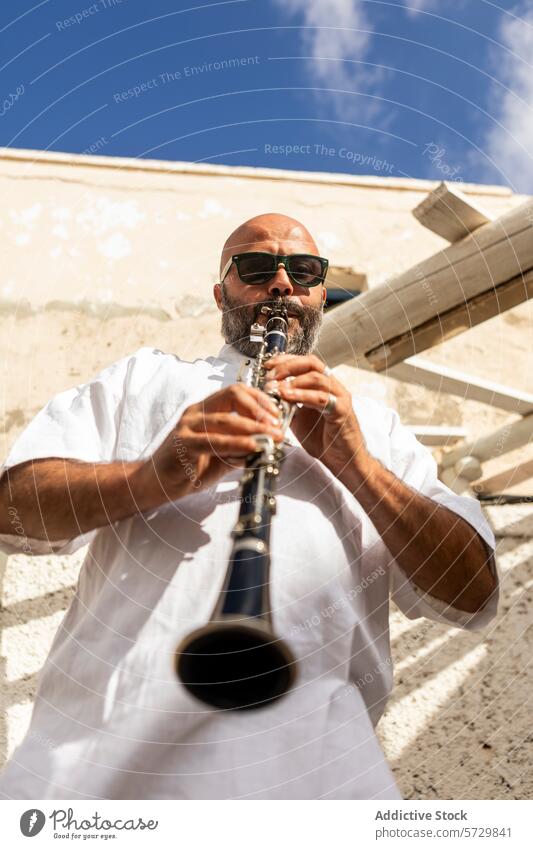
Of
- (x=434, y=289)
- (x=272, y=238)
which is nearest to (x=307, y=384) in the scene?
(x=272, y=238)

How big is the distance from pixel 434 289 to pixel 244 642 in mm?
2049

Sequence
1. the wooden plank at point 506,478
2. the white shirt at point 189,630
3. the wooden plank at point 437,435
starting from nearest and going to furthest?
the white shirt at point 189,630 < the wooden plank at point 506,478 < the wooden plank at point 437,435

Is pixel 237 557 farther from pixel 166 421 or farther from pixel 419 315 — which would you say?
pixel 419 315

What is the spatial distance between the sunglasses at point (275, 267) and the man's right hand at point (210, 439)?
1.74 ft

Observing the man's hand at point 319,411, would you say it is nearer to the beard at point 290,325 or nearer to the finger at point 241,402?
the finger at point 241,402

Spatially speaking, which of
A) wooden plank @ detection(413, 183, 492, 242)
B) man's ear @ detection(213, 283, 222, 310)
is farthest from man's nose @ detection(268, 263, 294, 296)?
wooden plank @ detection(413, 183, 492, 242)

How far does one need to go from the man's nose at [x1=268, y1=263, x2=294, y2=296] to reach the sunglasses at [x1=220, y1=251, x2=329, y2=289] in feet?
0.04

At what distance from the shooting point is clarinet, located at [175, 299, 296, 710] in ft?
3.69

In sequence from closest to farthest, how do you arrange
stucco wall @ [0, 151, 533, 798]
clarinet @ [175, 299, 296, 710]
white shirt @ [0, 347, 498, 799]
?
clarinet @ [175, 299, 296, 710]
white shirt @ [0, 347, 498, 799]
stucco wall @ [0, 151, 533, 798]

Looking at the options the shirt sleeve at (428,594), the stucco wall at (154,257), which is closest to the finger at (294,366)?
the shirt sleeve at (428,594)

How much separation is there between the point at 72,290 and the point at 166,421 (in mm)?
4026

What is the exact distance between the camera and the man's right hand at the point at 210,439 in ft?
4.50

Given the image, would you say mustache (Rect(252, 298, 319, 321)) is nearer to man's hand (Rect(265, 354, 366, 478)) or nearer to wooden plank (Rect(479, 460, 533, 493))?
man's hand (Rect(265, 354, 366, 478))

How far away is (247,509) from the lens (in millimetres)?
1348
